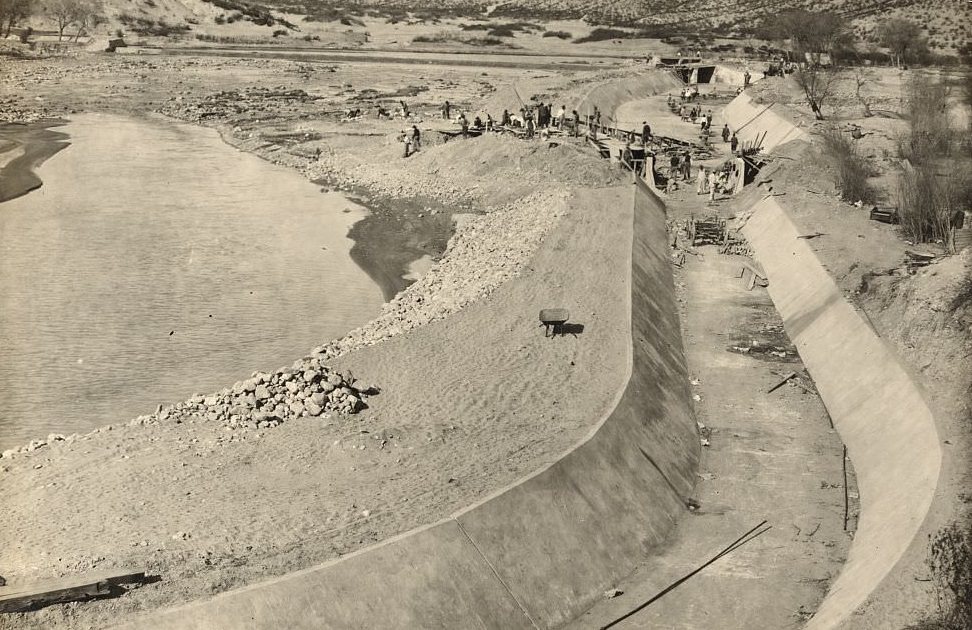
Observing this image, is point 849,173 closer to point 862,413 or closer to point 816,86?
point 862,413

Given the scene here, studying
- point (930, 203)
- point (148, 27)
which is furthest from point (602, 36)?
point (930, 203)

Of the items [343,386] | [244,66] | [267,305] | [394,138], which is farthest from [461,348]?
[244,66]

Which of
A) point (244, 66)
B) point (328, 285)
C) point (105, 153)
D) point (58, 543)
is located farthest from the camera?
point (244, 66)

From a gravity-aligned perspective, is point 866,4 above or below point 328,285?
above

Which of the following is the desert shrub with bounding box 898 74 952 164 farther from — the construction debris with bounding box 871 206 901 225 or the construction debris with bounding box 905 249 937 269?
the construction debris with bounding box 905 249 937 269

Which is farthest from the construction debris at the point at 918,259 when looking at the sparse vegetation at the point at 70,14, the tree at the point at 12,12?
the sparse vegetation at the point at 70,14

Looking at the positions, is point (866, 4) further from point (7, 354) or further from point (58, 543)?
point (58, 543)

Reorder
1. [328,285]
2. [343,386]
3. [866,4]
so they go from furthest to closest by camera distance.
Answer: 1. [866,4]
2. [328,285]
3. [343,386]
